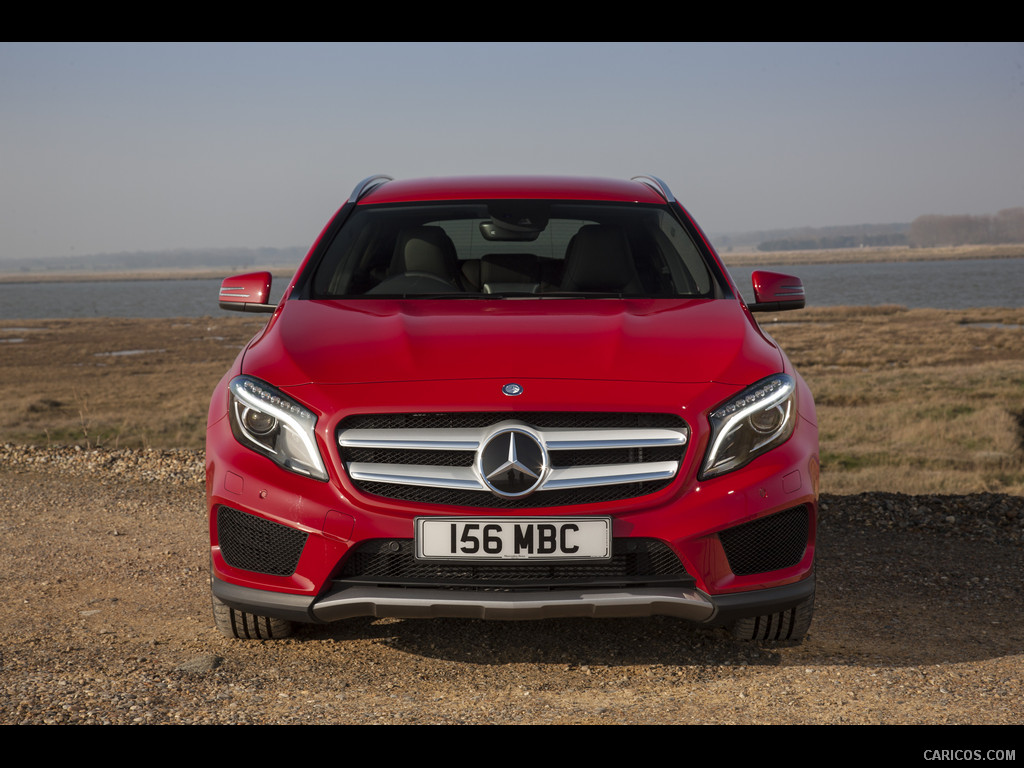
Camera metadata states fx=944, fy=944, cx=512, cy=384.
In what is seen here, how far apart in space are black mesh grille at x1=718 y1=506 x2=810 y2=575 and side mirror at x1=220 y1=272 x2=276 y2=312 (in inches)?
Answer: 88.5

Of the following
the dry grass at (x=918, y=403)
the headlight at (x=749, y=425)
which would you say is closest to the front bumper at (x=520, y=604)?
the headlight at (x=749, y=425)

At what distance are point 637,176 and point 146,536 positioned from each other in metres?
3.60

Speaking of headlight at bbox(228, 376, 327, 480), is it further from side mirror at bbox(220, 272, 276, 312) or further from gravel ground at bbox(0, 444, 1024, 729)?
side mirror at bbox(220, 272, 276, 312)

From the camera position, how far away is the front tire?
11.2 ft

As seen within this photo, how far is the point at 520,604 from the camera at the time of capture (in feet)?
9.30

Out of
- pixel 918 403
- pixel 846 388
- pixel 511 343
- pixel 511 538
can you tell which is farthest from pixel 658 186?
pixel 846 388

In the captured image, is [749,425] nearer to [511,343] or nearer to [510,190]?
[511,343]

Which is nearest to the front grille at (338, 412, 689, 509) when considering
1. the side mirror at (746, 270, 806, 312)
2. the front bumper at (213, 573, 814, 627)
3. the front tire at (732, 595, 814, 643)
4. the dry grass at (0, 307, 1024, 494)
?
the front bumper at (213, 573, 814, 627)

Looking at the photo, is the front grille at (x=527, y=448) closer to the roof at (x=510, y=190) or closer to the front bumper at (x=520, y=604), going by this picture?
the front bumper at (x=520, y=604)

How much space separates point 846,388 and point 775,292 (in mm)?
26590

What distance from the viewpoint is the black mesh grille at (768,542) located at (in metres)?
2.97

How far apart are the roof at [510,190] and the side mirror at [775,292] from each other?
701 mm
